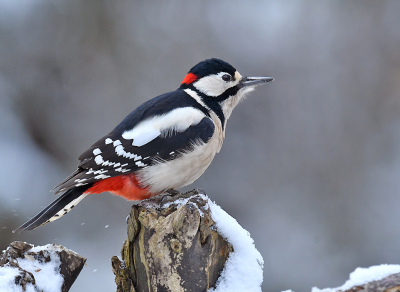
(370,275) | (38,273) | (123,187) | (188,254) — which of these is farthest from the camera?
(123,187)

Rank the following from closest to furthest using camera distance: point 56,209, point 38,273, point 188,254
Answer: point 188,254 < point 38,273 < point 56,209

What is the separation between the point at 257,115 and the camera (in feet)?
12.8

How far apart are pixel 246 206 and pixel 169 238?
2.37 meters

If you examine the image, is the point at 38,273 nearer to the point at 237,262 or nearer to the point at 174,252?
the point at 174,252

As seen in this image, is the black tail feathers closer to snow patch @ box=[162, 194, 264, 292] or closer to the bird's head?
snow patch @ box=[162, 194, 264, 292]

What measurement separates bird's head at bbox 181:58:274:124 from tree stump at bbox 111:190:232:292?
109 centimetres

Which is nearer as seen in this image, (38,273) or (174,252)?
(174,252)

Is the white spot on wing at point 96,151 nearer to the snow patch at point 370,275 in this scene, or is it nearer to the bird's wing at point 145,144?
the bird's wing at point 145,144

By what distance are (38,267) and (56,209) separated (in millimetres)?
351

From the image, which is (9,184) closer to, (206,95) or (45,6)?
(45,6)

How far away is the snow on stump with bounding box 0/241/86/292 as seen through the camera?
5.55 ft

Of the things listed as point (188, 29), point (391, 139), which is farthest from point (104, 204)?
point (391, 139)

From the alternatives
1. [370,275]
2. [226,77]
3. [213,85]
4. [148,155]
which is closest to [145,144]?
[148,155]

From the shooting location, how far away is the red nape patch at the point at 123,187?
224 cm
